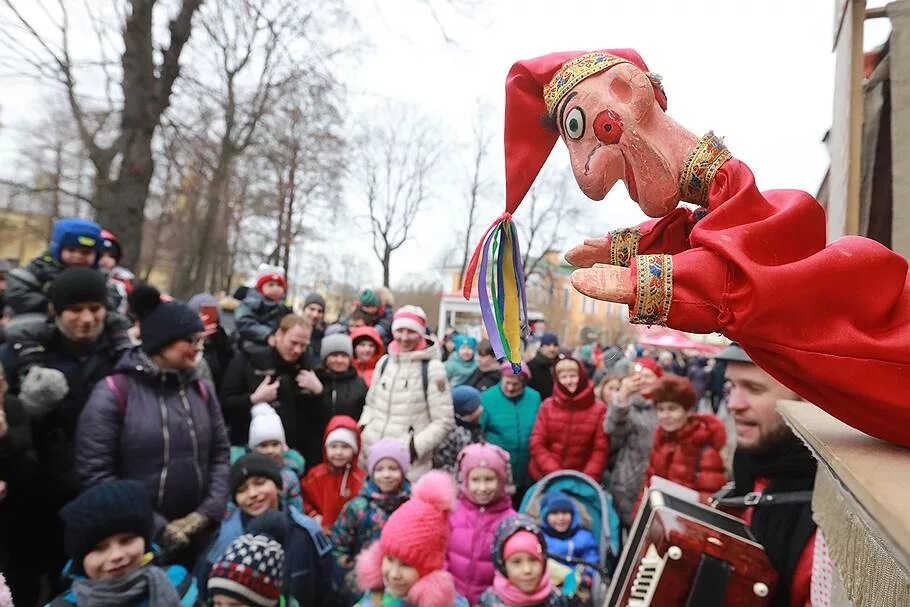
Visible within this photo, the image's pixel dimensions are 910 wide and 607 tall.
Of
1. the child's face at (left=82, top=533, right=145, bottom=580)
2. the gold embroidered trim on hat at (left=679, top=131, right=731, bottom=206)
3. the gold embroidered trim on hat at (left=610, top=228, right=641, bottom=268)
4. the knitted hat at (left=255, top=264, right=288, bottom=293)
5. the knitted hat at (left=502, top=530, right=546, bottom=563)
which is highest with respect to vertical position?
the gold embroidered trim on hat at (left=679, top=131, right=731, bottom=206)

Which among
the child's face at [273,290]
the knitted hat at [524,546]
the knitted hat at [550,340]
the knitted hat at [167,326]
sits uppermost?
the child's face at [273,290]

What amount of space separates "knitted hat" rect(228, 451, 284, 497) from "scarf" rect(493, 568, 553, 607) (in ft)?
4.01

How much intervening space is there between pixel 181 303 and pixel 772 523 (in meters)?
2.69

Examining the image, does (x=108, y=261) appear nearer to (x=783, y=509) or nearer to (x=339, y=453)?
(x=339, y=453)

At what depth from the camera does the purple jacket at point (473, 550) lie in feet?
10.3

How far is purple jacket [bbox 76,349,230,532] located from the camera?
2.56 meters

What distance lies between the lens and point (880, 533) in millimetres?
602

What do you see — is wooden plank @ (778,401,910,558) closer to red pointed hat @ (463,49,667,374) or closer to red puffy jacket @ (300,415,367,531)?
red pointed hat @ (463,49,667,374)

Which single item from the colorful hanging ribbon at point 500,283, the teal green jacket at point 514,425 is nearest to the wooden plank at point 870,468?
the colorful hanging ribbon at point 500,283

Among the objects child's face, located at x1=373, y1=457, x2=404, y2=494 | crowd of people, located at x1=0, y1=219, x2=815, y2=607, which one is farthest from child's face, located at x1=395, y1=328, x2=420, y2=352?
child's face, located at x1=373, y1=457, x2=404, y2=494

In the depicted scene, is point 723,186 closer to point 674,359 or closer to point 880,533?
point 880,533

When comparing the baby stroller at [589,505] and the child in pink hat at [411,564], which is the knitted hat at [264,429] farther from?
the baby stroller at [589,505]

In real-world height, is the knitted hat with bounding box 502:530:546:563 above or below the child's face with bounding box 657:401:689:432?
below

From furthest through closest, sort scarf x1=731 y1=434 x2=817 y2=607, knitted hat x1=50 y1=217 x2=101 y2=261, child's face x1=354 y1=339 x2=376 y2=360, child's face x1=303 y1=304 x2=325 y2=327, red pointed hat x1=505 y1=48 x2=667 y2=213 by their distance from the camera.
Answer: child's face x1=303 y1=304 x2=325 y2=327 → child's face x1=354 y1=339 x2=376 y2=360 → knitted hat x1=50 y1=217 x2=101 y2=261 → scarf x1=731 y1=434 x2=817 y2=607 → red pointed hat x1=505 y1=48 x2=667 y2=213
